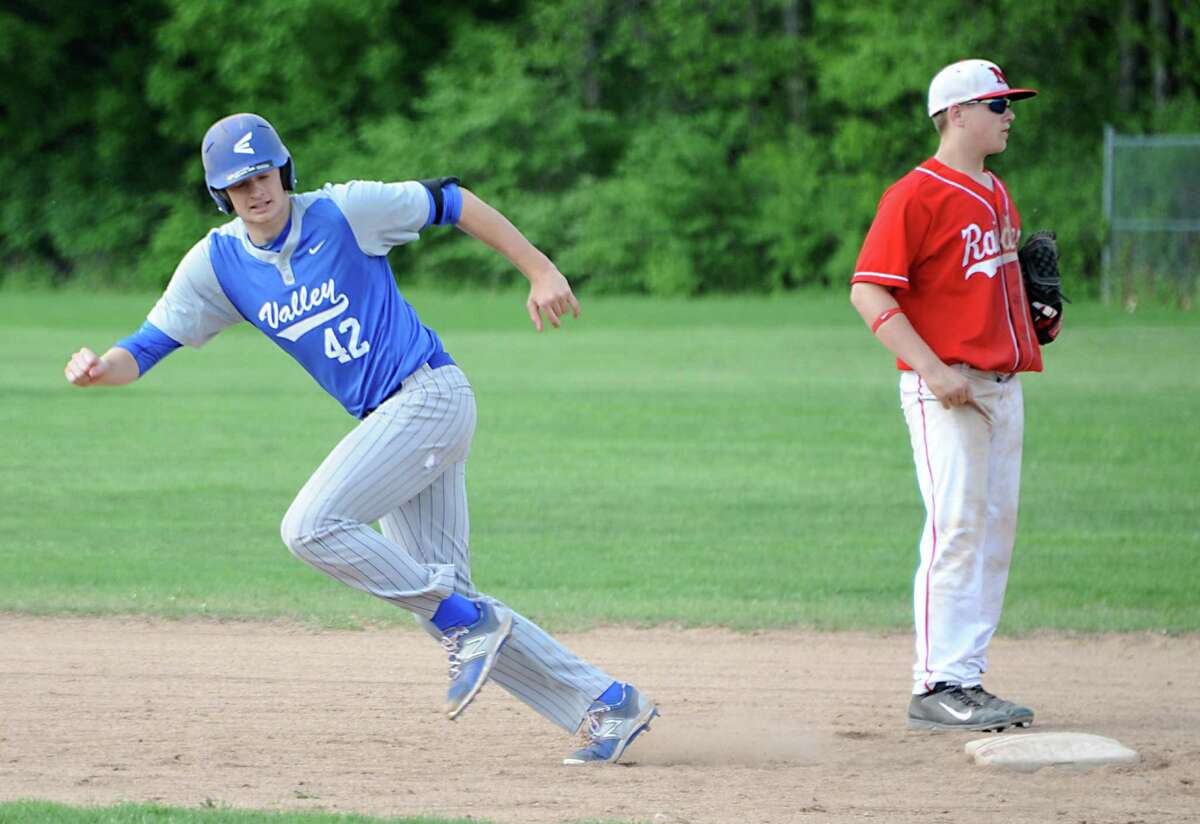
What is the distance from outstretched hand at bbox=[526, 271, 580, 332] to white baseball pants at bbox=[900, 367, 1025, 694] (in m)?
1.36

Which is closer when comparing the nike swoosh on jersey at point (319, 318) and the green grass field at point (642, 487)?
the nike swoosh on jersey at point (319, 318)

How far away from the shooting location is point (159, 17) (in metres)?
41.7

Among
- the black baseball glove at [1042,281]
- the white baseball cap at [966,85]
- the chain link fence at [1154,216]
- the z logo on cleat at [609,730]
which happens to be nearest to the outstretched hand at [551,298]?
the z logo on cleat at [609,730]

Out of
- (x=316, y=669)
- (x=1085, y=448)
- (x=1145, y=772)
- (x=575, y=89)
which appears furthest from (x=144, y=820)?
(x=575, y=89)

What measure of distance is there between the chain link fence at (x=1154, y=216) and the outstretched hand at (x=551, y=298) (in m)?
23.2

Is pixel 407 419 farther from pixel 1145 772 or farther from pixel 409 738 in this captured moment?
pixel 1145 772

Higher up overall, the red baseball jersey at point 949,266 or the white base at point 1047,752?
the red baseball jersey at point 949,266

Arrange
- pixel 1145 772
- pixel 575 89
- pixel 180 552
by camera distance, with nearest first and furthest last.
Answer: pixel 1145 772, pixel 180 552, pixel 575 89

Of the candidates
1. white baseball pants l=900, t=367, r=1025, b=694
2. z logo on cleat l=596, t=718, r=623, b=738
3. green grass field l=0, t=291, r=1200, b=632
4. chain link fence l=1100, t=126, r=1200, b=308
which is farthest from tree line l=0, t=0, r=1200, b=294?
z logo on cleat l=596, t=718, r=623, b=738

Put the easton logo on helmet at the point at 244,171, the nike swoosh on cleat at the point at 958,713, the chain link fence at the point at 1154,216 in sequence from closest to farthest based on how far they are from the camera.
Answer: the easton logo on helmet at the point at 244,171, the nike swoosh on cleat at the point at 958,713, the chain link fence at the point at 1154,216

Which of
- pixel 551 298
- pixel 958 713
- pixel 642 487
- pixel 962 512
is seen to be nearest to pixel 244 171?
pixel 551 298

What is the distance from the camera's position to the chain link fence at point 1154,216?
2666 cm

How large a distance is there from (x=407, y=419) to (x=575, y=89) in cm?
3315

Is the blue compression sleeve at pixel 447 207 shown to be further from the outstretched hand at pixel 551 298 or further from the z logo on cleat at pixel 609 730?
the z logo on cleat at pixel 609 730
